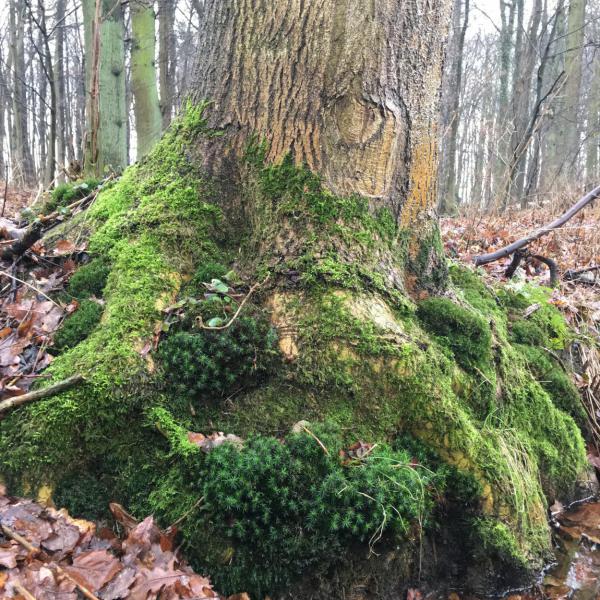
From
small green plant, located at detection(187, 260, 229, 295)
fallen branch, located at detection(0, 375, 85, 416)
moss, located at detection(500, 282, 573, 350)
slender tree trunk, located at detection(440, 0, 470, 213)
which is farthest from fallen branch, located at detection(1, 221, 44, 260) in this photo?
slender tree trunk, located at detection(440, 0, 470, 213)

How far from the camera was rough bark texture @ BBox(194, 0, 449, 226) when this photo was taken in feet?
8.95

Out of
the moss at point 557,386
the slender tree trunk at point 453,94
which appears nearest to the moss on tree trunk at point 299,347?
the moss at point 557,386

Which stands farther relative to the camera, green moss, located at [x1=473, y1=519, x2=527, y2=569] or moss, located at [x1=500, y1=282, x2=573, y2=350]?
moss, located at [x1=500, y1=282, x2=573, y2=350]

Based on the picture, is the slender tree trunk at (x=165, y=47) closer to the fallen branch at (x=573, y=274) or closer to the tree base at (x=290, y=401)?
the fallen branch at (x=573, y=274)

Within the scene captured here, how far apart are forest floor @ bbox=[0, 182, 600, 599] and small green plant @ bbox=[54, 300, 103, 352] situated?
66mm

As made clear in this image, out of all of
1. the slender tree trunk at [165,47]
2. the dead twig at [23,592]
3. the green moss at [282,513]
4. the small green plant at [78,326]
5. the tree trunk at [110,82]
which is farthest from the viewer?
the slender tree trunk at [165,47]

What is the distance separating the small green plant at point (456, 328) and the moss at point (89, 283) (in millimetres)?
1955

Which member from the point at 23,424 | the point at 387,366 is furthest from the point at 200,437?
the point at 387,366

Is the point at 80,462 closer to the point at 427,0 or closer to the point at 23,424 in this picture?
the point at 23,424

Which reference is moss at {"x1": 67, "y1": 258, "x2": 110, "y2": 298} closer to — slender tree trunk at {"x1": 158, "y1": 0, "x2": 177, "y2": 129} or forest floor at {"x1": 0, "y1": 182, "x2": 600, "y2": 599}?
forest floor at {"x1": 0, "y1": 182, "x2": 600, "y2": 599}

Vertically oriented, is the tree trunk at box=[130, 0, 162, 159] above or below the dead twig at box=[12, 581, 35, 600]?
above

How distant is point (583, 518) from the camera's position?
300 centimetres

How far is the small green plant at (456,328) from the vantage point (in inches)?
115

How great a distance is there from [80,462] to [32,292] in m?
1.35
